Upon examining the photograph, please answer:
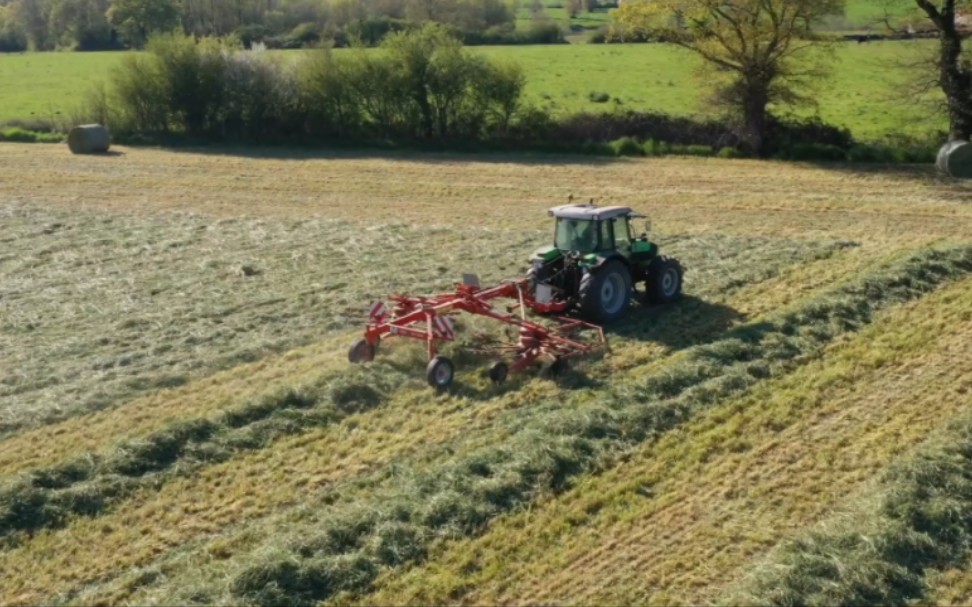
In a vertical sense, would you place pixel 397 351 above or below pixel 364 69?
below

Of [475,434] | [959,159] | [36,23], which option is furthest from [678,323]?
[36,23]

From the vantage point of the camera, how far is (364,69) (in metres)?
35.5

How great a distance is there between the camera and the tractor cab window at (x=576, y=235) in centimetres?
1473

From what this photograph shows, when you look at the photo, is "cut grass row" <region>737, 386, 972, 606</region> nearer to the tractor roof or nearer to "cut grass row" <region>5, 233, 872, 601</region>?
"cut grass row" <region>5, 233, 872, 601</region>

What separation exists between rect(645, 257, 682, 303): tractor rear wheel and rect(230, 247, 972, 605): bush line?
4.96 feet

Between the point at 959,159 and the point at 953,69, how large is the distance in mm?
2695

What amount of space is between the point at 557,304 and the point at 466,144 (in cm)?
2017

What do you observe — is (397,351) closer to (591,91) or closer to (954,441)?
(954,441)

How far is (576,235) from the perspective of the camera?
1489 cm

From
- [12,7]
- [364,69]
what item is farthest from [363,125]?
[12,7]

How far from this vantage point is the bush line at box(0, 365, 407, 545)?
9703 millimetres

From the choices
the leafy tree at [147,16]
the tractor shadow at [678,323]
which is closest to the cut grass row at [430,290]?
the tractor shadow at [678,323]

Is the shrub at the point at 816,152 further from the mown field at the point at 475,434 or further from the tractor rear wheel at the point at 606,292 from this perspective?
the tractor rear wheel at the point at 606,292

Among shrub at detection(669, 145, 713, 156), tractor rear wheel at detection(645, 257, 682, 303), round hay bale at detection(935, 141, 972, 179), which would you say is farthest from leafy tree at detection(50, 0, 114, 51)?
tractor rear wheel at detection(645, 257, 682, 303)
